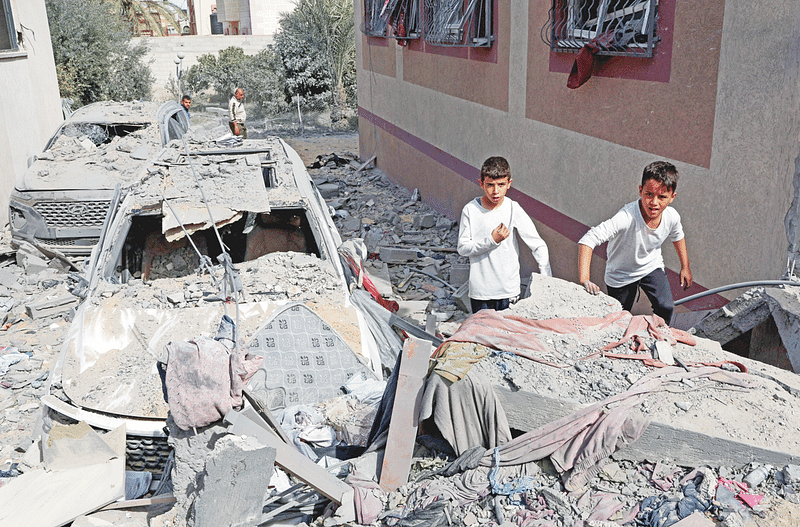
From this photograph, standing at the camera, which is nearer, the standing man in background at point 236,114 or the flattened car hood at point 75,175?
the flattened car hood at point 75,175

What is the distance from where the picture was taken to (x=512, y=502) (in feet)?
9.25

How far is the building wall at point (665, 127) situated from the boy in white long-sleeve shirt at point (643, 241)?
54cm

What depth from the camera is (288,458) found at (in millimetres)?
2803

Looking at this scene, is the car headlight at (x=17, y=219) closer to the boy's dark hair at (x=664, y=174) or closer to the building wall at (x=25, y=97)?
the building wall at (x=25, y=97)

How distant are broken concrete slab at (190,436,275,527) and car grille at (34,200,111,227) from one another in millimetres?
6635

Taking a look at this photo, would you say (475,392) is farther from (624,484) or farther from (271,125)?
(271,125)

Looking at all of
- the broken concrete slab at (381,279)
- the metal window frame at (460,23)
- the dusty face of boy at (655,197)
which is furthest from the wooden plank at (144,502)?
the metal window frame at (460,23)

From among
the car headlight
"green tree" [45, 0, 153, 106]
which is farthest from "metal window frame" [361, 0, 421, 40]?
"green tree" [45, 0, 153, 106]

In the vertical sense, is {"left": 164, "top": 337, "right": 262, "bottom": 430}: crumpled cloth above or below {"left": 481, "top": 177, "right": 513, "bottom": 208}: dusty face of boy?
below

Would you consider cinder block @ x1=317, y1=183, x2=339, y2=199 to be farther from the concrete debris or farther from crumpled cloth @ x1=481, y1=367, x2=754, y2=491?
crumpled cloth @ x1=481, y1=367, x2=754, y2=491

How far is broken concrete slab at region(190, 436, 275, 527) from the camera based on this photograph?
2.62m

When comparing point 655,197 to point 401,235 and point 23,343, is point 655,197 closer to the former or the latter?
point 23,343

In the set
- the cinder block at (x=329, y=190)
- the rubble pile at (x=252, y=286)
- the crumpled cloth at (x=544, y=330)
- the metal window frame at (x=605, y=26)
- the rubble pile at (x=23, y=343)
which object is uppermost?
the metal window frame at (x=605, y=26)

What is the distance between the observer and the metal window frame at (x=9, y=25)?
11820 millimetres
